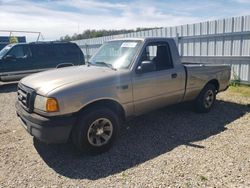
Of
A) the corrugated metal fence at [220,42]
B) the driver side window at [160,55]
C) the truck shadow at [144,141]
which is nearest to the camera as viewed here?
the truck shadow at [144,141]

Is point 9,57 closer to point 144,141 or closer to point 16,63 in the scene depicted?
point 16,63

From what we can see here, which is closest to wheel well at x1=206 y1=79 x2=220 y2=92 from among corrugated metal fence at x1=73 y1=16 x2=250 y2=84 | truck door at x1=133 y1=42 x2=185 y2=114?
truck door at x1=133 y1=42 x2=185 y2=114

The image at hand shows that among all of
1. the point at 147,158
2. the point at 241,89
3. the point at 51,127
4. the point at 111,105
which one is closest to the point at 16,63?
the point at 111,105

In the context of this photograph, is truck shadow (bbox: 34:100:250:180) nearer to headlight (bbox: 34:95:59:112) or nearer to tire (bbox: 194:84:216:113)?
tire (bbox: 194:84:216:113)

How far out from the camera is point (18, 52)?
1124 centimetres

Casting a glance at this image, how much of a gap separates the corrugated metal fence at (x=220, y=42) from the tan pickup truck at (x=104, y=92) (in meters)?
4.15

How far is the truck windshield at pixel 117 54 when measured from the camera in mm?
4539

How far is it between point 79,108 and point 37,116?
62cm

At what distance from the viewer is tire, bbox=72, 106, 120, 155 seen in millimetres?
3777

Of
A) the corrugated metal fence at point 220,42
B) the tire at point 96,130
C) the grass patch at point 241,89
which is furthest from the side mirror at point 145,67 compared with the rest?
the corrugated metal fence at point 220,42

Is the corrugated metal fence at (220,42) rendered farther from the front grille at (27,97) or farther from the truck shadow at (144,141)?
the front grille at (27,97)

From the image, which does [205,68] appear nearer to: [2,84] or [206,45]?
[206,45]

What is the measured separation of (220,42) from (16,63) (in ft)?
28.5

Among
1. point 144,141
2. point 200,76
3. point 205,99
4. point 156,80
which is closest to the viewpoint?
point 144,141
